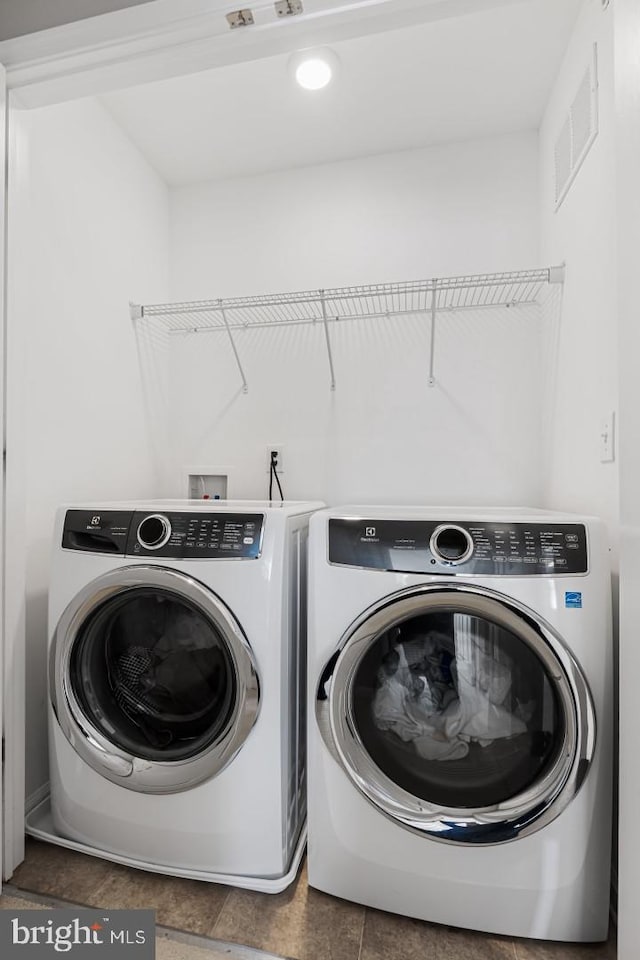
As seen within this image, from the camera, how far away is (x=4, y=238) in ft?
4.20

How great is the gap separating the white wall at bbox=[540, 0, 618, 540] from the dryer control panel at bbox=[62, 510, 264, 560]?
0.96 m

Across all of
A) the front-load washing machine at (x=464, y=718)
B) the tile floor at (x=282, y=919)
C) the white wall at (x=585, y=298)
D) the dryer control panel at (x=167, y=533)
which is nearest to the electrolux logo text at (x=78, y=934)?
the tile floor at (x=282, y=919)

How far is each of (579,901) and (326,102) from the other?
2.58m

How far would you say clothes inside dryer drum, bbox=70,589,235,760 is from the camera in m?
1.31

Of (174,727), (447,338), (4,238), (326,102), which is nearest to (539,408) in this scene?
(447,338)

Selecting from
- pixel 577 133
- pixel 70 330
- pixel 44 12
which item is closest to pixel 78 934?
pixel 70 330

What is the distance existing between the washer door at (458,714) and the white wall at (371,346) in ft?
3.10

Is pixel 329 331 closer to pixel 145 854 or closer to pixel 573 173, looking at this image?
pixel 573 173

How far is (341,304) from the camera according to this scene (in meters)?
2.11

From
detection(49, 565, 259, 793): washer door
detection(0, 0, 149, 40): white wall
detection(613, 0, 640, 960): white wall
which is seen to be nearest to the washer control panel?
detection(613, 0, 640, 960): white wall

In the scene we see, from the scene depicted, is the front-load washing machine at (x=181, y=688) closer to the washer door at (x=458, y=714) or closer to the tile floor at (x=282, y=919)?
the tile floor at (x=282, y=919)

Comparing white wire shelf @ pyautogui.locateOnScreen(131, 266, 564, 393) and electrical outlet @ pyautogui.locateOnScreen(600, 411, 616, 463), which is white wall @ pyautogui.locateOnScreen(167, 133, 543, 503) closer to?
white wire shelf @ pyautogui.locateOnScreen(131, 266, 564, 393)

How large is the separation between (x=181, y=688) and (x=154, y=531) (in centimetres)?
44

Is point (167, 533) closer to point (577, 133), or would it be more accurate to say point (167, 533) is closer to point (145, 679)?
point (145, 679)
